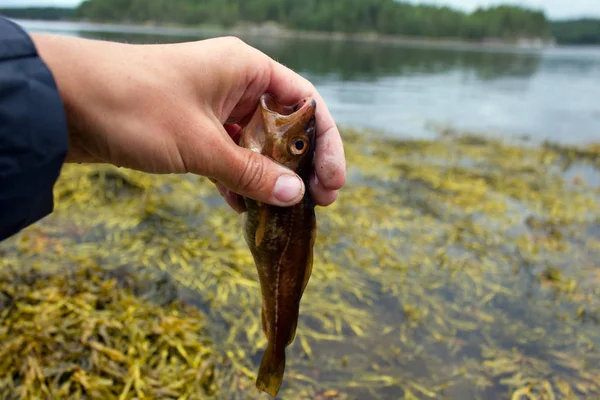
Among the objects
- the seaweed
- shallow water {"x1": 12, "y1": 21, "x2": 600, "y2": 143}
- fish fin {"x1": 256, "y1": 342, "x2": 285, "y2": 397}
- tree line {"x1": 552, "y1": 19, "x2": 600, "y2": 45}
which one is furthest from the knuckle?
tree line {"x1": 552, "y1": 19, "x2": 600, "y2": 45}

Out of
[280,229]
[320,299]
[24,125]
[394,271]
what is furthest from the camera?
[394,271]

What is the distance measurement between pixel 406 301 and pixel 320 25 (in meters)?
143

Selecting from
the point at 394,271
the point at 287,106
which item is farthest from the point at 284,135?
the point at 394,271

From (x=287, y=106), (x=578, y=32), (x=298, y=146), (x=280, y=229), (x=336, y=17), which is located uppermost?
(x=578, y=32)

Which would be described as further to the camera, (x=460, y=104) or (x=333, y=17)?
(x=333, y=17)

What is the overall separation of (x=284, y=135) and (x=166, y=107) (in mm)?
760

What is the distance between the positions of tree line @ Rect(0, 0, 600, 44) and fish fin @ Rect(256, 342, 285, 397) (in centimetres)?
13904

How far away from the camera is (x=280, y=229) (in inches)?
114

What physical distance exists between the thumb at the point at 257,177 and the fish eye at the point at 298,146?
19 centimetres

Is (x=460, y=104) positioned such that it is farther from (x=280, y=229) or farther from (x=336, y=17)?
(x=336, y=17)

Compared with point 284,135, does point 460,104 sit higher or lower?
lower

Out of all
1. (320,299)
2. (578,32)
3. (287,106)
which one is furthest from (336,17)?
(287,106)

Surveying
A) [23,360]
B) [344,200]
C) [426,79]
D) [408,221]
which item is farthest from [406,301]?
[426,79]

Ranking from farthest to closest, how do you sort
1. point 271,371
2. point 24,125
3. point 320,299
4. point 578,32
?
1. point 578,32
2. point 320,299
3. point 271,371
4. point 24,125
